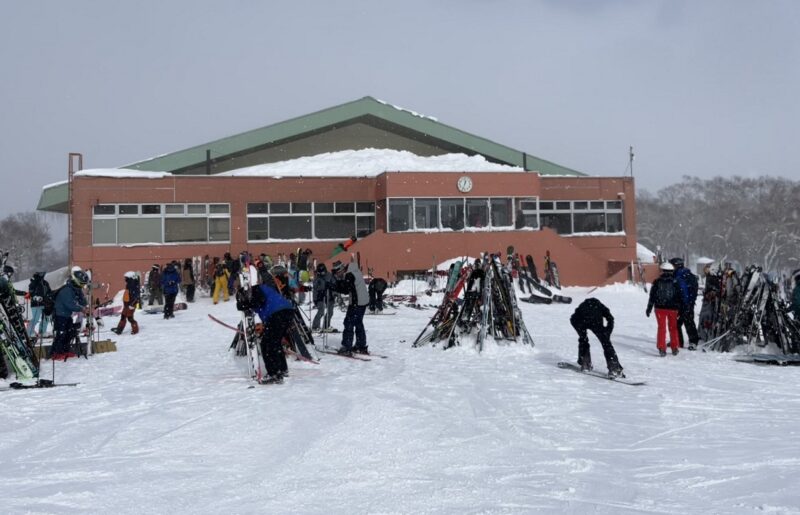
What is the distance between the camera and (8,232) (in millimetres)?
72688

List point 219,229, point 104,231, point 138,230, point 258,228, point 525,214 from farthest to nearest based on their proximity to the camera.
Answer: point 525,214 → point 258,228 → point 219,229 → point 138,230 → point 104,231

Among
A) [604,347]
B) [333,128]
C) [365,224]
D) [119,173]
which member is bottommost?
[604,347]

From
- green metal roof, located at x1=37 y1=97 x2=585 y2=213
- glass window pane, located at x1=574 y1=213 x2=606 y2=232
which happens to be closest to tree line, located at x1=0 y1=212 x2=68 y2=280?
green metal roof, located at x1=37 y1=97 x2=585 y2=213

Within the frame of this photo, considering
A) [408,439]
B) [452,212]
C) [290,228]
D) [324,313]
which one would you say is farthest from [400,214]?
[408,439]

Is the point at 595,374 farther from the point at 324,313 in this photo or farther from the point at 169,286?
the point at 169,286

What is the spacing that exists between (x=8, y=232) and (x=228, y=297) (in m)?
69.5

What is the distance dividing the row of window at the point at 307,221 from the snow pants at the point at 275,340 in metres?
17.6

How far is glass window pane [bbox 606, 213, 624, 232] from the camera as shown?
28.6 meters

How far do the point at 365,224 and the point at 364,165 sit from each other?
2.97 metres

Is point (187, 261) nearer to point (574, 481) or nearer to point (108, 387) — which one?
point (108, 387)

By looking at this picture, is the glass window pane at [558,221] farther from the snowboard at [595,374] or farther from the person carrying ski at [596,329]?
the person carrying ski at [596,329]

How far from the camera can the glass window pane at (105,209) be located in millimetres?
23359

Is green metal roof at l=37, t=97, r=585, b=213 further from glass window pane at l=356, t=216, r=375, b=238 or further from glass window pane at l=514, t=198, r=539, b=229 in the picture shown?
glass window pane at l=356, t=216, r=375, b=238

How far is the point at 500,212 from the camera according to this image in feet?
82.0
